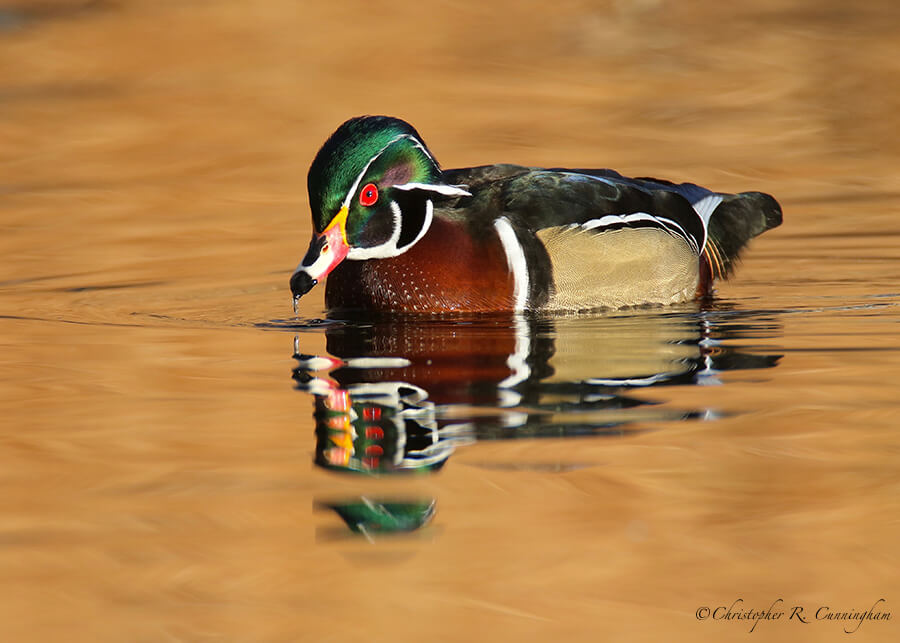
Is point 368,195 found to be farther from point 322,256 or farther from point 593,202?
point 593,202

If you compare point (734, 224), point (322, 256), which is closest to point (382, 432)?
point (322, 256)

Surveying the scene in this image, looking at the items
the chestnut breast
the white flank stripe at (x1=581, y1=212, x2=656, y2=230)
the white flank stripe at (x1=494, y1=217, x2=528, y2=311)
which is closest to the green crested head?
the chestnut breast

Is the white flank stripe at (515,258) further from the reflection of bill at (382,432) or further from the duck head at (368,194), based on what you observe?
the reflection of bill at (382,432)

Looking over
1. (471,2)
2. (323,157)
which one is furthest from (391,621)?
(471,2)

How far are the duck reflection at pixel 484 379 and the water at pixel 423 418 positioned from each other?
2cm

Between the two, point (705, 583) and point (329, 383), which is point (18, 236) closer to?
point (329, 383)

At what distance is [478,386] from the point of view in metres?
5.45

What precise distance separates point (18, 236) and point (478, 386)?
5.53 meters

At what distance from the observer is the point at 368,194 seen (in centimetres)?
705

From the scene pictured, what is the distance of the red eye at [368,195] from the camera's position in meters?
7.01

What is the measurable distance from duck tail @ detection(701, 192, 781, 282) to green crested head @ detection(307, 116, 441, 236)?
75.2 inches

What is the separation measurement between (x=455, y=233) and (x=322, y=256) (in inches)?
28.4

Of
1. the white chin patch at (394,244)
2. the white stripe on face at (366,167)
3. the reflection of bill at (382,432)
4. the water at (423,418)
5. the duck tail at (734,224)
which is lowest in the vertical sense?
the water at (423,418)
